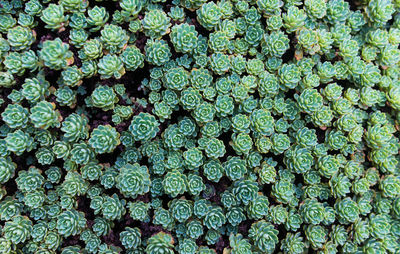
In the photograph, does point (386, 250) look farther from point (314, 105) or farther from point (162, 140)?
point (162, 140)

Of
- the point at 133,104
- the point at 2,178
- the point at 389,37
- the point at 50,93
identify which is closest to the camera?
the point at 2,178

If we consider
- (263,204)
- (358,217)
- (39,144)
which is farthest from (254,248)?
(39,144)

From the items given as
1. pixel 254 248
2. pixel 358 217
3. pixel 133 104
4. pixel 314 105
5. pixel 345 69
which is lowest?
pixel 254 248

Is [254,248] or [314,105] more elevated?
[314,105]

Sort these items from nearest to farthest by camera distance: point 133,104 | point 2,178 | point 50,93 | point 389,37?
point 2,178 < point 50,93 < point 133,104 < point 389,37

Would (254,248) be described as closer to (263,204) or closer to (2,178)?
(263,204)

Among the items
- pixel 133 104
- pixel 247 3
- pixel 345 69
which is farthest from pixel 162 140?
pixel 345 69

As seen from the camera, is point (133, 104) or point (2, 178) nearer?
point (2, 178)
